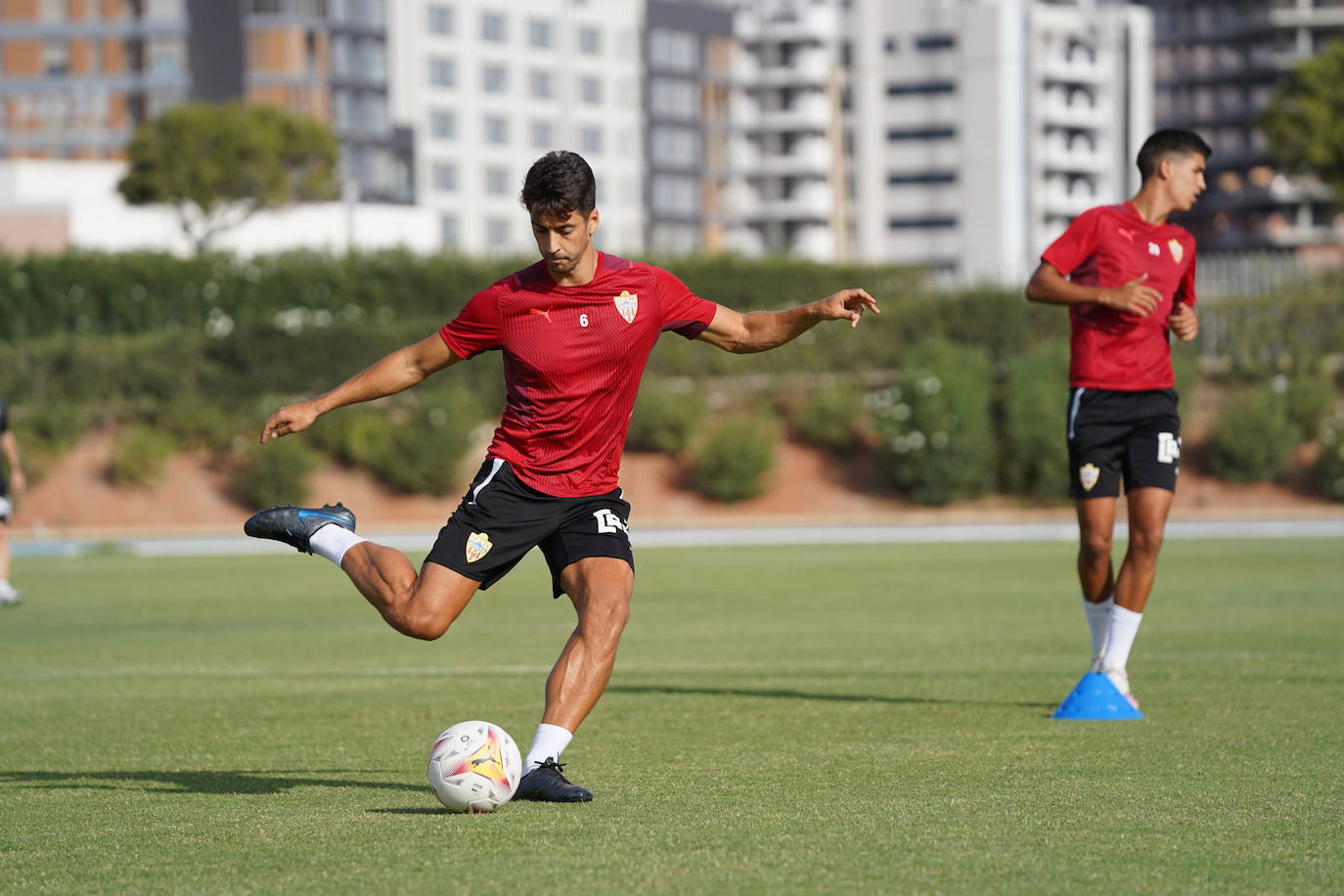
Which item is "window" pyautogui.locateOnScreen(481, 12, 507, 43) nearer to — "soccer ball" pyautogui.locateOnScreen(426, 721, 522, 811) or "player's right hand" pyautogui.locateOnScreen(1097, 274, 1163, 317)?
"player's right hand" pyautogui.locateOnScreen(1097, 274, 1163, 317)

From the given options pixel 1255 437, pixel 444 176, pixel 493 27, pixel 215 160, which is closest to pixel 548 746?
pixel 1255 437

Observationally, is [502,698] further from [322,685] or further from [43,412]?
[43,412]

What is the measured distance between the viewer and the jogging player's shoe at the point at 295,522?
→ 7541mm

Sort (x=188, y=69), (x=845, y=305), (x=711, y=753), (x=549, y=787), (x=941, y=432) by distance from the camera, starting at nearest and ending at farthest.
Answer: (x=549, y=787)
(x=845, y=305)
(x=711, y=753)
(x=941, y=432)
(x=188, y=69)

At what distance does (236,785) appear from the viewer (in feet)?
24.9

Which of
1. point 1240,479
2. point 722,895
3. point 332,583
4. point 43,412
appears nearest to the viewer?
point 722,895

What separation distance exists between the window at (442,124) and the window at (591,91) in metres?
8.20

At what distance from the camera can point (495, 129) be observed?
363 feet

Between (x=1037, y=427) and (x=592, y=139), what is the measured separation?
257ft

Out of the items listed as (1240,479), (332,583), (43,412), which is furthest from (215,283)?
(332,583)

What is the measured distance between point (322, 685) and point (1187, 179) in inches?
221

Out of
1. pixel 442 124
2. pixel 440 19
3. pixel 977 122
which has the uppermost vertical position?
pixel 440 19

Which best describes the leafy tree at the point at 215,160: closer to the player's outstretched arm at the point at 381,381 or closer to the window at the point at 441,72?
the window at the point at 441,72

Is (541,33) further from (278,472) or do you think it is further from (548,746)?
(548,746)
